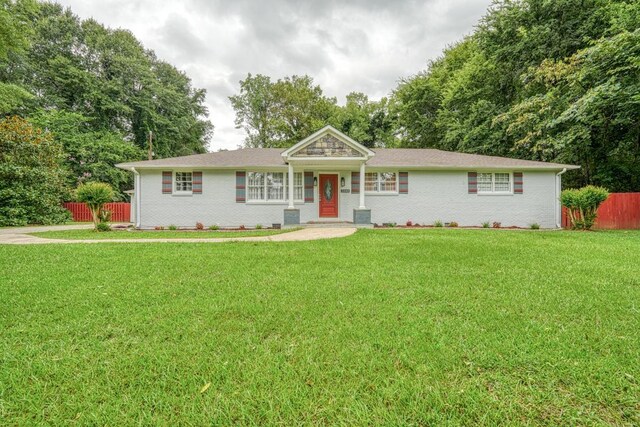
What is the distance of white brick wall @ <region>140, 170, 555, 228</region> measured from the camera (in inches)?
492

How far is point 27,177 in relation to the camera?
14.7 m

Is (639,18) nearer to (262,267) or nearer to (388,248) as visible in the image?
(388,248)

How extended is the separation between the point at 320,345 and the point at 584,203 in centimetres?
1240

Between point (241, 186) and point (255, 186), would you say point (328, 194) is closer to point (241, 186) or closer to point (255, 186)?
point (255, 186)

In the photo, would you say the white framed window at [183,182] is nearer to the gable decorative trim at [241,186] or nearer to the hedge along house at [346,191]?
the hedge along house at [346,191]

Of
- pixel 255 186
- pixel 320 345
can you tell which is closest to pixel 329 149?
pixel 255 186

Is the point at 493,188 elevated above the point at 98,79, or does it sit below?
below

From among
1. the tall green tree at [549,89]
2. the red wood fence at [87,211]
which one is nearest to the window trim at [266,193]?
the tall green tree at [549,89]

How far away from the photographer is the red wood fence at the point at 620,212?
12.3 m

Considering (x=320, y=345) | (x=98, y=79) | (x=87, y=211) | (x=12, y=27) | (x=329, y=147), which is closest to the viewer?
(x=320, y=345)

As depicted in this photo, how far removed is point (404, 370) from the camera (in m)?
2.11

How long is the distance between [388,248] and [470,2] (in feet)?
57.0

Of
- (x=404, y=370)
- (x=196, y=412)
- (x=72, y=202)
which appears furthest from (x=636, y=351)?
(x=72, y=202)

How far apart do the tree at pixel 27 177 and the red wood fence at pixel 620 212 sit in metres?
24.4
